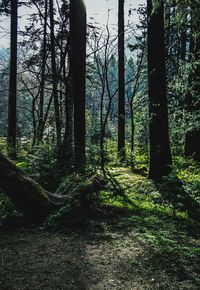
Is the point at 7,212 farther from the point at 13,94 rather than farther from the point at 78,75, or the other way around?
the point at 13,94

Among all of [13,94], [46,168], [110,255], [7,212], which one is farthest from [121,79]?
[110,255]

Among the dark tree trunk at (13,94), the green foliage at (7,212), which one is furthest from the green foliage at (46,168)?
the dark tree trunk at (13,94)

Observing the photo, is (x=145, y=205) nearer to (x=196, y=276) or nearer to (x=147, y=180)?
(x=147, y=180)

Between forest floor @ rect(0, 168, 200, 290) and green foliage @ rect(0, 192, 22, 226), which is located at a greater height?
green foliage @ rect(0, 192, 22, 226)

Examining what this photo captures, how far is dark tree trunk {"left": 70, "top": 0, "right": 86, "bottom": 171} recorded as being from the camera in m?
9.44

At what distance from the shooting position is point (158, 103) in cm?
961

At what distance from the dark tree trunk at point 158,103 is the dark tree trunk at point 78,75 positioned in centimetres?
205

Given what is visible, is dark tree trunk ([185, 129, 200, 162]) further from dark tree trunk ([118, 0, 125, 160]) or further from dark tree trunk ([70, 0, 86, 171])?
dark tree trunk ([70, 0, 86, 171])

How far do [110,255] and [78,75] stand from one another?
6.14 meters

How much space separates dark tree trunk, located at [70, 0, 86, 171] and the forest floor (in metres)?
3.11

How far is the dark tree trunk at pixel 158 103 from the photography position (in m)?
9.59

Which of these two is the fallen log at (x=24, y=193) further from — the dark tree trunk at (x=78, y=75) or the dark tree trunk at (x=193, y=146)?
the dark tree trunk at (x=193, y=146)

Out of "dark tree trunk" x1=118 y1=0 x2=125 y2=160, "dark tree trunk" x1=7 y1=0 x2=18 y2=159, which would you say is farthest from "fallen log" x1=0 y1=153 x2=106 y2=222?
"dark tree trunk" x1=118 y1=0 x2=125 y2=160

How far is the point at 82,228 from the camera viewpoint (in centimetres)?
585
